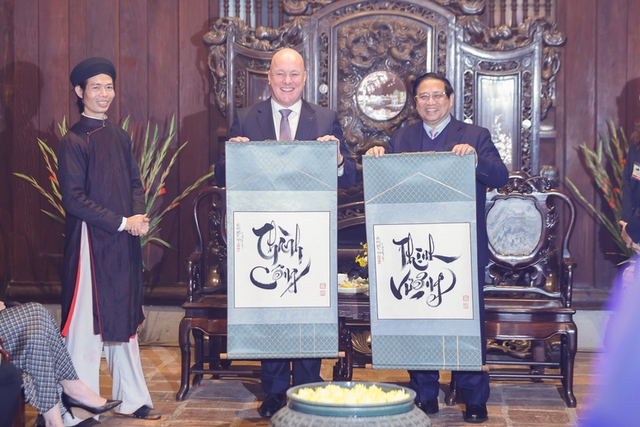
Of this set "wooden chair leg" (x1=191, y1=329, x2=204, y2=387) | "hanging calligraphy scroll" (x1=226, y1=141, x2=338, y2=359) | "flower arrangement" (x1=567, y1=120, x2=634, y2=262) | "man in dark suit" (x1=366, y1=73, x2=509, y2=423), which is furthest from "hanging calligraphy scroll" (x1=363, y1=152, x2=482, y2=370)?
"flower arrangement" (x1=567, y1=120, x2=634, y2=262)

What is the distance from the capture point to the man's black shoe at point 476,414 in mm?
3629

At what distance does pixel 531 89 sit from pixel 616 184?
0.87 metres

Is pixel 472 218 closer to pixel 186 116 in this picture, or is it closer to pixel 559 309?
pixel 559 309

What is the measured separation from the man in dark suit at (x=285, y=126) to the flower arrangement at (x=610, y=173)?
78.7 inches

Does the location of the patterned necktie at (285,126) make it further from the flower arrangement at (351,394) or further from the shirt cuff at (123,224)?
the flower arrangement at (351,394)

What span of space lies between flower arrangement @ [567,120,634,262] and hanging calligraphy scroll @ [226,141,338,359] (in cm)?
228

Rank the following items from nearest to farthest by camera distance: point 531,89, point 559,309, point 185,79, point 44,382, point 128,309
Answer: point 44,382
point 128,309
point 559,309
point 531,89
point 185,79

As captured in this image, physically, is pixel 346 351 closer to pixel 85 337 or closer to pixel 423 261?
pixel 423 261

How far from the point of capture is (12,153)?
5.36 meters

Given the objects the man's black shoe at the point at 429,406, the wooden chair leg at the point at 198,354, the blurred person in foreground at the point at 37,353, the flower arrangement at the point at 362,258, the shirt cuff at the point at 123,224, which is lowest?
the man's black shoe at the point at 429,406

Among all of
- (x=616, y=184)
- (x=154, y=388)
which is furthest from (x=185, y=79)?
(x=616, y=184)

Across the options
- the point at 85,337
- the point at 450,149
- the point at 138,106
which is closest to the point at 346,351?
the point at 450,149

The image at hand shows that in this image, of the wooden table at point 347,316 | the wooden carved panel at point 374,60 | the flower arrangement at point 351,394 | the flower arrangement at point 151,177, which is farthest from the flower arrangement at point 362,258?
the flower arrangement at point 351,394

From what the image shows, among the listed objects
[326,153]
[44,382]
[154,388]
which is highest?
[326,153]
